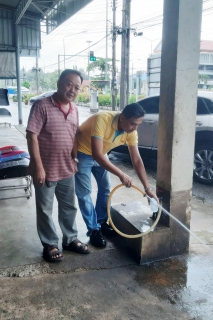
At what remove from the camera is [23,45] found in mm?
14500

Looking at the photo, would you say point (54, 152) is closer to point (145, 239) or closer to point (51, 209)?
point (51, 209)

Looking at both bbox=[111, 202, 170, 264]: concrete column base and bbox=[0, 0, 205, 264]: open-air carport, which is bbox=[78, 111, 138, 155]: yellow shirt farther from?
bbox=[111, 202, 170, 264]: concrete column base

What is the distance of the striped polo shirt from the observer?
266cm

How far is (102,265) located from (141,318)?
2.48 ft

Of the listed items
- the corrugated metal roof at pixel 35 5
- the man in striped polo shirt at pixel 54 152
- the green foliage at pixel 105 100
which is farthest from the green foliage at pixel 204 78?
the man in striped polo shirt at pixel 54 152

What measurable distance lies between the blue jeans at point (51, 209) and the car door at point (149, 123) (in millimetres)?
3792

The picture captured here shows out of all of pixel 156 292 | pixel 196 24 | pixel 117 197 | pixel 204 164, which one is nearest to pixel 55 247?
pixel 156 292

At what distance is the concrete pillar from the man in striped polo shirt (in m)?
0.82

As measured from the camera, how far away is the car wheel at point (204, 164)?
18.3 feet

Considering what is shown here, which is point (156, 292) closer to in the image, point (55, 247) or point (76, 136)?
point (55, 247)

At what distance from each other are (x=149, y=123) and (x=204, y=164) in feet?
4.89

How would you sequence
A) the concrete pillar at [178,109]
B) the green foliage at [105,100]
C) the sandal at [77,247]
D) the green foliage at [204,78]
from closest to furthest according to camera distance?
the concrete pillar at [178,109] → the sandal at [77,247] → the green foliage at [204,78] → the green foliage at [105,100]

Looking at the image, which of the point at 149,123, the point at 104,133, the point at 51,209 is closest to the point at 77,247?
the point at 51,209

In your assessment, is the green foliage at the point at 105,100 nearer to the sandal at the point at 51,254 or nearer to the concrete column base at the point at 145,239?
the concrete column base at the point at 145,239
